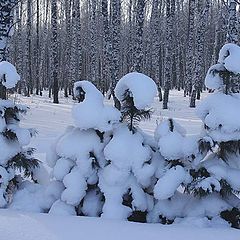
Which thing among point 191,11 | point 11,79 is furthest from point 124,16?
point 11,79

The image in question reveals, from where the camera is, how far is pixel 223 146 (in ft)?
13.7

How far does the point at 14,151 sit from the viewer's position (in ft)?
15.0

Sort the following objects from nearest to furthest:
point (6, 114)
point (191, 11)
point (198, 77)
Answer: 1. point (6, 114)
2. point (198, 77)
3. point (191, 11)

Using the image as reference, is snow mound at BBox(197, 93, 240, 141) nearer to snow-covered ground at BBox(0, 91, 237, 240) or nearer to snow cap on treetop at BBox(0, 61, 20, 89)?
snow-covered ground at BBox(0, 91, 237, 240)

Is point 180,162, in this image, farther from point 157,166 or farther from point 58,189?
point 58,189

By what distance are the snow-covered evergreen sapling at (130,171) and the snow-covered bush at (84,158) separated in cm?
17

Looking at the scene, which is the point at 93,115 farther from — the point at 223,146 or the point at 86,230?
the point at 223,146

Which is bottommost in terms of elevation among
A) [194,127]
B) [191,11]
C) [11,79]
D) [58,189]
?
[194,127]

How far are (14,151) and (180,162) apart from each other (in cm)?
196

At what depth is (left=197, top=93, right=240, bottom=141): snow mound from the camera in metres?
4.00

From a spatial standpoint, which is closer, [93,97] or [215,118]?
[215,118]

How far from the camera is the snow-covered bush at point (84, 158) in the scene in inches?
165

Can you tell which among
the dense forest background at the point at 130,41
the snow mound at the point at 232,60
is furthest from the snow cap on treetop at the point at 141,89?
the dense forest background at the point at 130,41

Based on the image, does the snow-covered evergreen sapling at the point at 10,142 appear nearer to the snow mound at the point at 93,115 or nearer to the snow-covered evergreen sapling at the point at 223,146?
the snow mound at the point at 93,115
